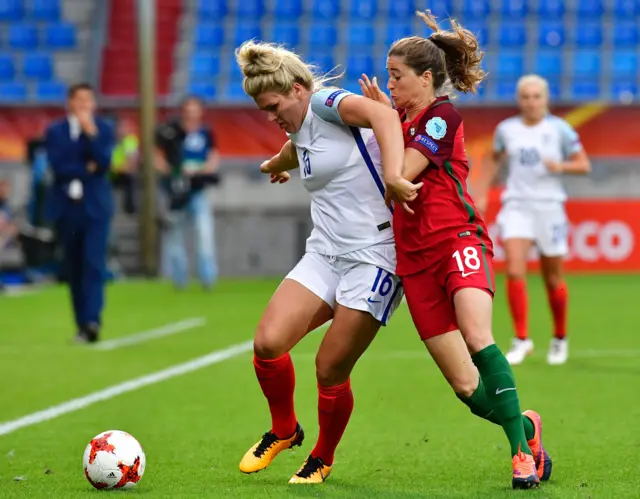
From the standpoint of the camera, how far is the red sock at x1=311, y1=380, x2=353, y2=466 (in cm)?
550

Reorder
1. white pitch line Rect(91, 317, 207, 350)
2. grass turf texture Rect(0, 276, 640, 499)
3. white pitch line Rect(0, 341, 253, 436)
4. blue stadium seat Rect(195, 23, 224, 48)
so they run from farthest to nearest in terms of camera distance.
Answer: blue stadium seat Rect(195, 23, 224, 48) < white pitch line Rect(91, 317, 207, 350) < white pitch line Rect(0, 341, 253, 436) < grass turf texture Rect(0, 276, 640, 499)

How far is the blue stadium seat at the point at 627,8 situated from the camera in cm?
2392

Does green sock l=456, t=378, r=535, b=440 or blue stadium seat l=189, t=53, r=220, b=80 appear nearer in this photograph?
green sock l=456, t=378, r=535, b=440

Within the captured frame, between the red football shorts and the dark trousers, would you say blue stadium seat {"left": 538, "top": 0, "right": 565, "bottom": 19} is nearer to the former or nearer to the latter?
the dark trousers

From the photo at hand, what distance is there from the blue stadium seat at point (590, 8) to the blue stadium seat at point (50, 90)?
9285mm

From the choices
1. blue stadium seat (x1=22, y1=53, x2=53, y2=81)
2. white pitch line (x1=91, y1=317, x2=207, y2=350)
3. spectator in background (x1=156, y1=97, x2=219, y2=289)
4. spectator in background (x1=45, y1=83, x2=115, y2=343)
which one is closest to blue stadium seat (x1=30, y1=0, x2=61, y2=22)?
blue stadium seat (x1=22, y1=53, x2=53, y2=81)

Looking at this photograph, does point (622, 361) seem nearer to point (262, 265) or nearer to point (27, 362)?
point (27, 362)

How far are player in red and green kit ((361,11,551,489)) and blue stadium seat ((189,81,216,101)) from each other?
715 inches

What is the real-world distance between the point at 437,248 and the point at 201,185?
12075mm

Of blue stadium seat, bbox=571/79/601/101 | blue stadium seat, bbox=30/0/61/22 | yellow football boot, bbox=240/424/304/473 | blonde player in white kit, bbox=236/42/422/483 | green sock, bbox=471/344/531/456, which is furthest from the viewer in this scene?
blue stadium seat, bbox=30/0/61/22

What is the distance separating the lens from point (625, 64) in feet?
75.8

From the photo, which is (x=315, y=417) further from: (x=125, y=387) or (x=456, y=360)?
(x=456, y=360)

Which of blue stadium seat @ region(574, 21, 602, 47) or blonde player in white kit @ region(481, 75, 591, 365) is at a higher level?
blue stadium seat @ region(574, 21, 602, 47)

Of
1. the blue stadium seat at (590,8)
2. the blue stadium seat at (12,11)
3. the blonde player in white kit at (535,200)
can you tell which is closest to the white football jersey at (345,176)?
the blonde player in white kit at (535,200)
